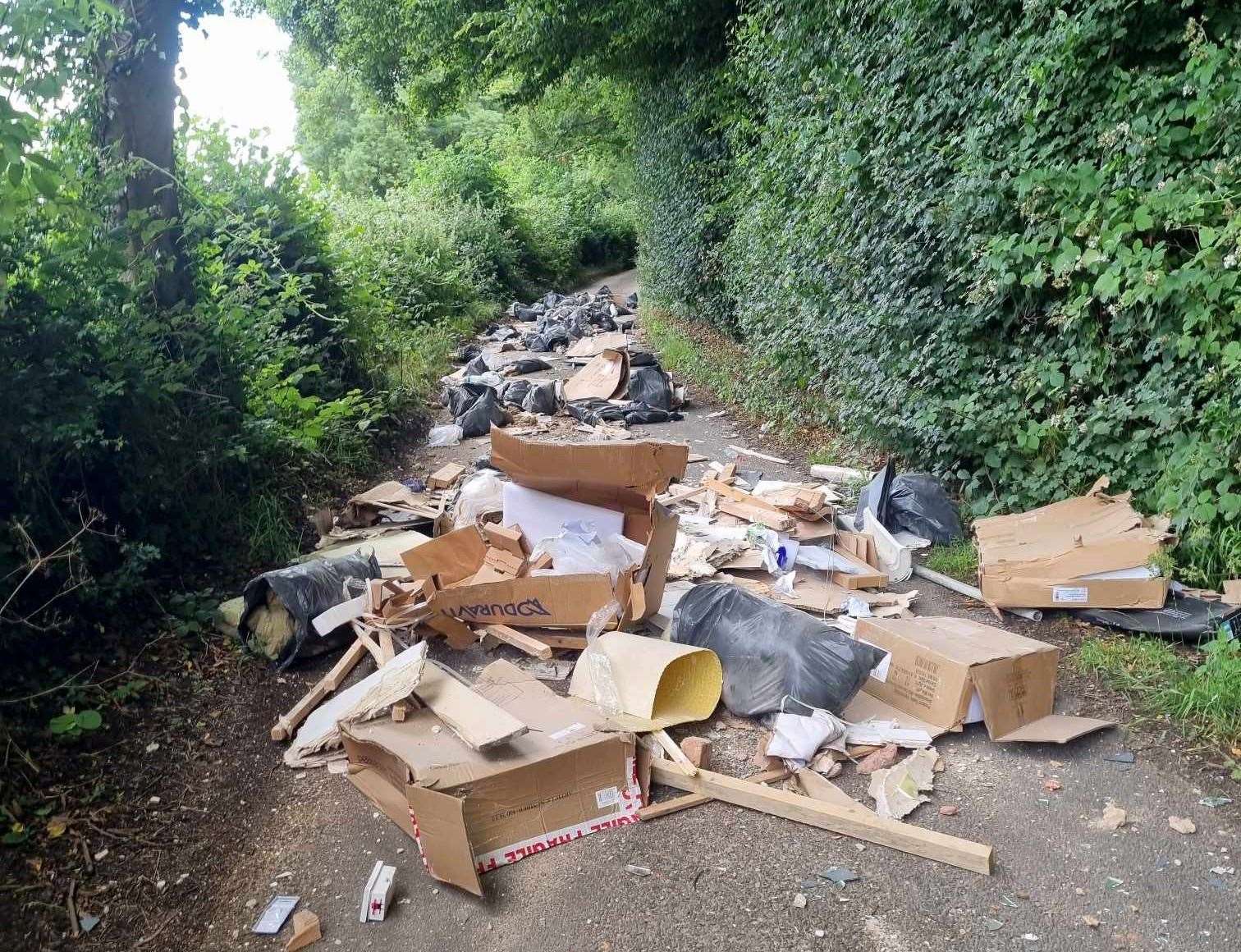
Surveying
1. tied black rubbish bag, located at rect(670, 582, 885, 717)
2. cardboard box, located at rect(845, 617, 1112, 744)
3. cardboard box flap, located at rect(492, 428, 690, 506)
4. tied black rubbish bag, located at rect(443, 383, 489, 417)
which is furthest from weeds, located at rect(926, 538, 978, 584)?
tied black rubbish bag, located at rect(443, 383, 489, 417)

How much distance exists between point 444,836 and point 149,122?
4698 mm

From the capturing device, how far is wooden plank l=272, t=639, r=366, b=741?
384cm

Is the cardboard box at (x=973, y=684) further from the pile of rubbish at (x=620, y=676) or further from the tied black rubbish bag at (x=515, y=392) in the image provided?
the tied black rubbish bag at (x=515, y=392)

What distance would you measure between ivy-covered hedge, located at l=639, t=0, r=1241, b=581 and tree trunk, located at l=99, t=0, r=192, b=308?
4.62 metres

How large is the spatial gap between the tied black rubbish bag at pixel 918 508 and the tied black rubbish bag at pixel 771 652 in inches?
76.2

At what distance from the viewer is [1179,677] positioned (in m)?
3.73

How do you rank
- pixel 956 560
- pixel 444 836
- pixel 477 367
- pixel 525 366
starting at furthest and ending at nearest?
1. pixel 525 366
2. pixel 477 367
3. pixel 956 560
4. pixel 444 836

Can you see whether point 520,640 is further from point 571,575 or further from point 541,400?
point 541,400

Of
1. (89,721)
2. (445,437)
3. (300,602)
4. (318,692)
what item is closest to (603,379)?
(445,437)

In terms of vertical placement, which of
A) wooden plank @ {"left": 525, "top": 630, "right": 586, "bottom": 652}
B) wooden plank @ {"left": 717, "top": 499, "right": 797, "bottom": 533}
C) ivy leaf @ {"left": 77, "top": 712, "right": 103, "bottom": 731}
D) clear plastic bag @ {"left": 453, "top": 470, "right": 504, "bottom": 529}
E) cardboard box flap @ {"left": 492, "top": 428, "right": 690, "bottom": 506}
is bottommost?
wooden plank @ {"left": 717, "top": 499, "right": 797, "bottom": 533}

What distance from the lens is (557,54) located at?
12.9 m

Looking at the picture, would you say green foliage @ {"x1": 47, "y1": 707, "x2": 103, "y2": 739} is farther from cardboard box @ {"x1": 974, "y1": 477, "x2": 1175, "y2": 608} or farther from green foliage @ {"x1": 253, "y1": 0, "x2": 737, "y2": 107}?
green foliage @ {"x1": 253, "y1": 0, "x2": 737, "y2": 107}

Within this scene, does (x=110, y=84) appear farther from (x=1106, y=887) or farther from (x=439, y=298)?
(x=439, y=298)

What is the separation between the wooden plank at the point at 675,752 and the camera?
329cm
